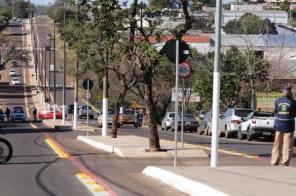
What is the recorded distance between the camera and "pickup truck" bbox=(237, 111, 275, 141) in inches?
1403

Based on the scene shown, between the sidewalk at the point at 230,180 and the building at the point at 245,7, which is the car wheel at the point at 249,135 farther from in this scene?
the building at the point at 245,7

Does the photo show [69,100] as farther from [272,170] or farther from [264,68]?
[272,170]

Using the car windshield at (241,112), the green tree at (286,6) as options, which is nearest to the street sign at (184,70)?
the car windshield at (241,112)

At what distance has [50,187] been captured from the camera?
14.5 meters

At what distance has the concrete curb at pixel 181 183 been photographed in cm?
1249

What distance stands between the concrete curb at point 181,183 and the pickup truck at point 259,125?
19.1 meters

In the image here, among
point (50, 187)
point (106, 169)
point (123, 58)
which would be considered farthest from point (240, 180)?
point (123, 58)

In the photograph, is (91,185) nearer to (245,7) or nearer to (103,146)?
(103,146)

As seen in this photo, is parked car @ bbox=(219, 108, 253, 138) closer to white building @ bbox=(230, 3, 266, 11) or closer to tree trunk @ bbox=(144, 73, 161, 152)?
tree trunk @ bbox=(144, 73, 161, 152)

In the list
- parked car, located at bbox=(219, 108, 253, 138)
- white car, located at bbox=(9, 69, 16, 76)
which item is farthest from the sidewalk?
white car, located at bbox=(9, 69, 16, 76)

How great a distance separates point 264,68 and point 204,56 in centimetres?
1030

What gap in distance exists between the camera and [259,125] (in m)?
35.7

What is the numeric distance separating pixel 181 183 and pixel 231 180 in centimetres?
100

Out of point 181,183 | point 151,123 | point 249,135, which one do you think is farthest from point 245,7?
point 181,183
